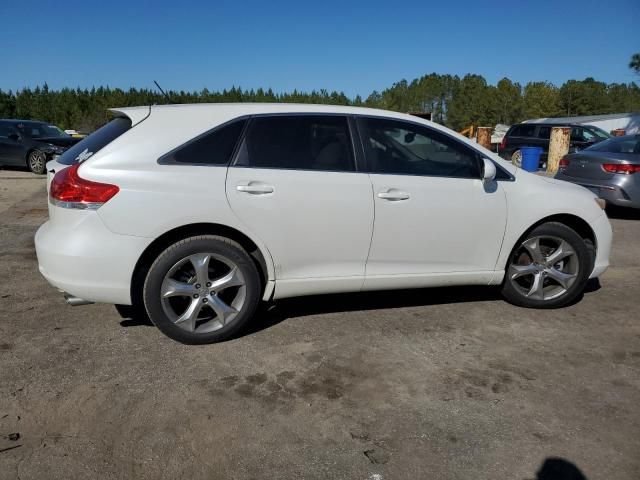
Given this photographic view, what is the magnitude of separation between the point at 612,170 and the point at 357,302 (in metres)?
6.09

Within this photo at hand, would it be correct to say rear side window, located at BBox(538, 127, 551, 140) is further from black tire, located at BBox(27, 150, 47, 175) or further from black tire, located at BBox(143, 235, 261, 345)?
black tire, located at BBox(143, 235, 261, 345)

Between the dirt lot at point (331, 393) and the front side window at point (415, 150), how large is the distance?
1175 millimetres

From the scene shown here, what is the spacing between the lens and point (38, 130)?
16.0 metres

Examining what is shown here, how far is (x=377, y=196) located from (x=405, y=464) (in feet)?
6.50

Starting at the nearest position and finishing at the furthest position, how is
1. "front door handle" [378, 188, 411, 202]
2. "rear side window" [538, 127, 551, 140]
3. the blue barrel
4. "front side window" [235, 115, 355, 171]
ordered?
"front side window" [235, 115, 355, 171], "front door handle" [378, 188, 411, 202], the blue barrel, "rear side window" [538, 127, 551, 140]

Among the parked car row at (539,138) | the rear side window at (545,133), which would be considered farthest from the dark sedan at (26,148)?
the rear side window at (545,133)

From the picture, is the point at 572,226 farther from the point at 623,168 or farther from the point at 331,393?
the point at 623,168

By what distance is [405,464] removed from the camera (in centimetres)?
259

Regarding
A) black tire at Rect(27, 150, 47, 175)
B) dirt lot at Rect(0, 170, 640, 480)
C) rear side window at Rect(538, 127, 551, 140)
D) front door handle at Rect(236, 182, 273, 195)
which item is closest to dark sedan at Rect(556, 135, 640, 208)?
dirt lot at Rect(0, 170, 640, 480)

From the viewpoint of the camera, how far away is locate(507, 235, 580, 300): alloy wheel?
4.62 meters

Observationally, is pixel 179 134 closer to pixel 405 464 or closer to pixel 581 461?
pixel 405 464

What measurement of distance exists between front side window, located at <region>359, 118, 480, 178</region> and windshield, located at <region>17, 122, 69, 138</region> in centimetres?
1434

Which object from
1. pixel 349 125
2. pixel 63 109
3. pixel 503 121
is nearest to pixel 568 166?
pixel 349 125

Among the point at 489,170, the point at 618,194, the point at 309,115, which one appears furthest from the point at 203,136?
the point at 618,194
